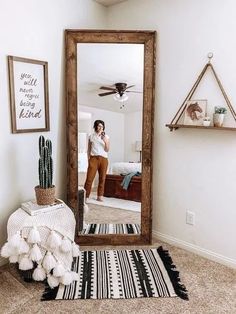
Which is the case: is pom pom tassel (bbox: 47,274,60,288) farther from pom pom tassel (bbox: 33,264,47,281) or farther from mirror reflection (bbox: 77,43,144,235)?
mirror reflection (bbox: 77,43,144,235)

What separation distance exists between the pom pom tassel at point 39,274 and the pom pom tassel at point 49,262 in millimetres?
40

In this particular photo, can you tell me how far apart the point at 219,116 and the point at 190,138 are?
0.36 metres

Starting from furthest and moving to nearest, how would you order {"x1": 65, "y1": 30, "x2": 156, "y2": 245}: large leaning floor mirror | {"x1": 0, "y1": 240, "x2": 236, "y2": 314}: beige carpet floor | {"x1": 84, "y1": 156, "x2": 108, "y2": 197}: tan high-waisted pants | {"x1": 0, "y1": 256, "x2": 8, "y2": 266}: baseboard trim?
{"x1": 84, "y1": 156, "x2": 108, "y2": 197}: tan high-waisted pants
{"x1": 65, "y1": 30, "x2": 156, "y2": 245}: large leaning floor mirror
{"x1": 0, "y1": 256, "x2": 8, "y2": 266}: baseboard trim
{"x1": 0, "y1": 240, "x2": 236, "y2": 314}: beige carpet floor

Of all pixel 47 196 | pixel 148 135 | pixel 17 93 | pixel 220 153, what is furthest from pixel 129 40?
pixel 47 196

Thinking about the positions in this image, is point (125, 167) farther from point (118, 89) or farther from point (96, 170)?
point (118, 89)

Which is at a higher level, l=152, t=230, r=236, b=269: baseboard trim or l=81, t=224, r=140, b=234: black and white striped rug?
l=81, t=224, r=140, b=234: black and white striped rug

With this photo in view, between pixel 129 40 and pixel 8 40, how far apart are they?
3.16 feet

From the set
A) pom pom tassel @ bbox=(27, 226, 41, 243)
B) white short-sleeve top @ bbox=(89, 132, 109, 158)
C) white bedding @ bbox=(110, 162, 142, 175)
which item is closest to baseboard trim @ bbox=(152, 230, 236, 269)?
white bedding @ bbox=(110, 162, 142, 175)

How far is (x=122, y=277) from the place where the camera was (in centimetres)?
204

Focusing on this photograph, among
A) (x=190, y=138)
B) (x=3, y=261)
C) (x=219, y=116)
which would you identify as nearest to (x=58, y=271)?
(x=3, y=261)

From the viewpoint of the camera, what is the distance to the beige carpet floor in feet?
5.66

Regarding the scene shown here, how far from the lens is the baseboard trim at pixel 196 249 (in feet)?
7.33

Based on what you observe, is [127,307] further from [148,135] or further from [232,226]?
[148,135]

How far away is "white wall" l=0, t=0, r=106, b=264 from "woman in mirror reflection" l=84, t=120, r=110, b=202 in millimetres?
→ 258
